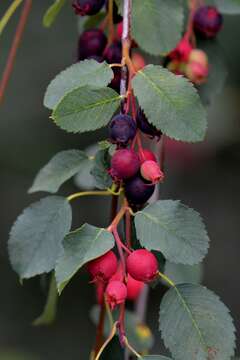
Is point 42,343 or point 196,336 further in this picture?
point 42,343

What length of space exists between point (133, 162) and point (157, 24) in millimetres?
312

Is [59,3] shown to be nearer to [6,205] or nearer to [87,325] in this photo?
[6,205]

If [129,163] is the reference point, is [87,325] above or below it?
below

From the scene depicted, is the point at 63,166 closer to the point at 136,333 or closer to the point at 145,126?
the point at 145,126

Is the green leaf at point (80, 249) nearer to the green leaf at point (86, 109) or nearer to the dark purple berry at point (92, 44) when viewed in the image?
the green leaf at point (86, 109)

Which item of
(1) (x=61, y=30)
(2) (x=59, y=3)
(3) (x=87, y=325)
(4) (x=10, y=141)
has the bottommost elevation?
(3) (x=87, y=325)

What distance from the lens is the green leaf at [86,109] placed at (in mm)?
1074

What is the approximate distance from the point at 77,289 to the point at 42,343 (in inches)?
11.5

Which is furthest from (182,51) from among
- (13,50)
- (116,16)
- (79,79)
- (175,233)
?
(175,233)

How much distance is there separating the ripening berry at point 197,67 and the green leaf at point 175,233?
472 millimetres

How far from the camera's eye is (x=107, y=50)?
1331 millimetres

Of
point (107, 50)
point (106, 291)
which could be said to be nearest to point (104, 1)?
point (107, 50)

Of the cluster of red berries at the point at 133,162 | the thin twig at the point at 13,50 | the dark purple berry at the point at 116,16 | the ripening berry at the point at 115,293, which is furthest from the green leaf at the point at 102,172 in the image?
the thin twig at the point at 13,50

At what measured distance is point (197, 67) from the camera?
151cm
